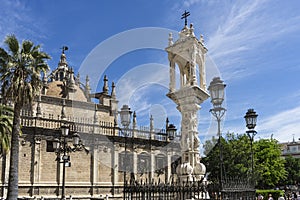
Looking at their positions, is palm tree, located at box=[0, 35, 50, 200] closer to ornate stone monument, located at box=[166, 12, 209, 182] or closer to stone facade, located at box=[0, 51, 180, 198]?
ornate stone monument, located at box=[166, 12, 209, 182]

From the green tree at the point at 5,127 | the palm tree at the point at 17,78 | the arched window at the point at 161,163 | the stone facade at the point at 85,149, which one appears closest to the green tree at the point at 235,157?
the arched window at the point at 161,163

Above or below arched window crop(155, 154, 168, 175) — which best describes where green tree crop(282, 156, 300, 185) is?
below

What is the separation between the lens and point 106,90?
3512 centimetres

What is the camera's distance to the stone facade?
25.2m

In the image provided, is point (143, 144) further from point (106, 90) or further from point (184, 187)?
point (184, 187)

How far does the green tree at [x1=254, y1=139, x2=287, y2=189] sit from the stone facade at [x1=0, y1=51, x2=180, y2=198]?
11.7m

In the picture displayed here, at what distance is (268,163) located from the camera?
38.8 meters

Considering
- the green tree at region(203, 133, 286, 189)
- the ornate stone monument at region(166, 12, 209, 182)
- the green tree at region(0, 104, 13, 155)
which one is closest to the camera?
the ornate stone monument at region(166, 12, 209, 182)

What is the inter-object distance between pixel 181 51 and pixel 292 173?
5938cm

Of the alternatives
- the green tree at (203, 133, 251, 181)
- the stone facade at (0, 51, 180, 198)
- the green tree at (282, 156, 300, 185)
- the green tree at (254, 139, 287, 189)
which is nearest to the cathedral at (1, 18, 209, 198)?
the stone facade at (0, 51, 180, 198)

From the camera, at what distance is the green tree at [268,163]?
124ft

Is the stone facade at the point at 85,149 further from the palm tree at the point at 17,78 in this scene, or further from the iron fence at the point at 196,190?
the iron fence at the point at 196,190

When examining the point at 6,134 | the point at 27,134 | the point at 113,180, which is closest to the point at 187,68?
the point at 6,134

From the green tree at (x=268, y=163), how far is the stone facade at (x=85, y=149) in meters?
11.7
